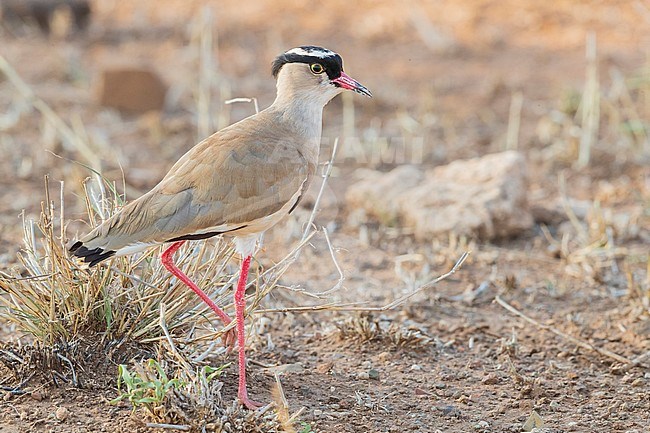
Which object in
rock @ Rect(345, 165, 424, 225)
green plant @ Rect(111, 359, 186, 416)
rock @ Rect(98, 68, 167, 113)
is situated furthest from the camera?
rock @ Rect(98, 68, 167, 113)

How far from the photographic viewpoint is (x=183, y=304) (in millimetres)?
3898

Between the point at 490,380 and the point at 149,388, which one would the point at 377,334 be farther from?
the point at 149,388

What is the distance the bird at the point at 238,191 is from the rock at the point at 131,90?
14.9 ft

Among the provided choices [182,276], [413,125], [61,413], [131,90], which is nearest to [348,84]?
[182,276]

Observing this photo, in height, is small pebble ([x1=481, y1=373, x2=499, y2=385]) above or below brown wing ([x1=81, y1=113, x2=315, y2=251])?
below

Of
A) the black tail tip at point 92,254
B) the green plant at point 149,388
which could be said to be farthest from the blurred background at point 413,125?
the green plant at point 149,388

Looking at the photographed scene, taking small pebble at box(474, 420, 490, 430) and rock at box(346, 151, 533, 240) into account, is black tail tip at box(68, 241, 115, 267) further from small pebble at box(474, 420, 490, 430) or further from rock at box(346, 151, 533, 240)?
rock at box(346, 151, 533, 240)

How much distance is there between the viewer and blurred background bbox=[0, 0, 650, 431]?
5449mm

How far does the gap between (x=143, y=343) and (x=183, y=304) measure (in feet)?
0.71

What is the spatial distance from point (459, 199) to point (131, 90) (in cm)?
361

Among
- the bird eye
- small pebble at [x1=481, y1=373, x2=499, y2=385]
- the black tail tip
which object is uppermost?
the bird eye

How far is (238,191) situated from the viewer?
3723 millimetres

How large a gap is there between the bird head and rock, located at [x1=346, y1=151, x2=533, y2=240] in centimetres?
194

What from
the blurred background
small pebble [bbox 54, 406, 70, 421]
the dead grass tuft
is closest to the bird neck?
the blurred background
